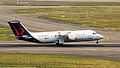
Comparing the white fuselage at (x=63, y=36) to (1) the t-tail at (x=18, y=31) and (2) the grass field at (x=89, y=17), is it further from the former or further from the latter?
(2) the grass field at (x=89, y=17)

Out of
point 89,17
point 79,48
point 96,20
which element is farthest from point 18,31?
point 89,17

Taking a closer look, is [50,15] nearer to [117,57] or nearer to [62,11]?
[62,11]

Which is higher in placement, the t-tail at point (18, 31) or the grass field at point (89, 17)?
the t-tail at point (18, 31)

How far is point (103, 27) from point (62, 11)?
4049 centimetres

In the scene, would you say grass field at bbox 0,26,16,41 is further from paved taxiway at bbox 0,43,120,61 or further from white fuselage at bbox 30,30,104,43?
white fuselage at bbox 30,30,104,43

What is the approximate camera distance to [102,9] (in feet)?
486

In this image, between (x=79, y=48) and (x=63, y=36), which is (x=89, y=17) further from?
(x=79, y=48)

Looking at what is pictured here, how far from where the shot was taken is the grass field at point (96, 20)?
4211 inches

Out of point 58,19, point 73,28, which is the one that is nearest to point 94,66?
point 73,28

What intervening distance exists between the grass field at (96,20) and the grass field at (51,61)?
48.0m

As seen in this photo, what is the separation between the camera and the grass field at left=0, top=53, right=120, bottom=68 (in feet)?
158

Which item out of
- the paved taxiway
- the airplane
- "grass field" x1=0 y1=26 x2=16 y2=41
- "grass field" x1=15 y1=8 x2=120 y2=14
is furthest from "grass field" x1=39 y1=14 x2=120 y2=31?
the airplane

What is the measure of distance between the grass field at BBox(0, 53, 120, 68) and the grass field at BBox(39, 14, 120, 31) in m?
48.0

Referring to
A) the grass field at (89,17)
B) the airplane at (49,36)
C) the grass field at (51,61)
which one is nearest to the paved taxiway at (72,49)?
the airplane at (49,36)
